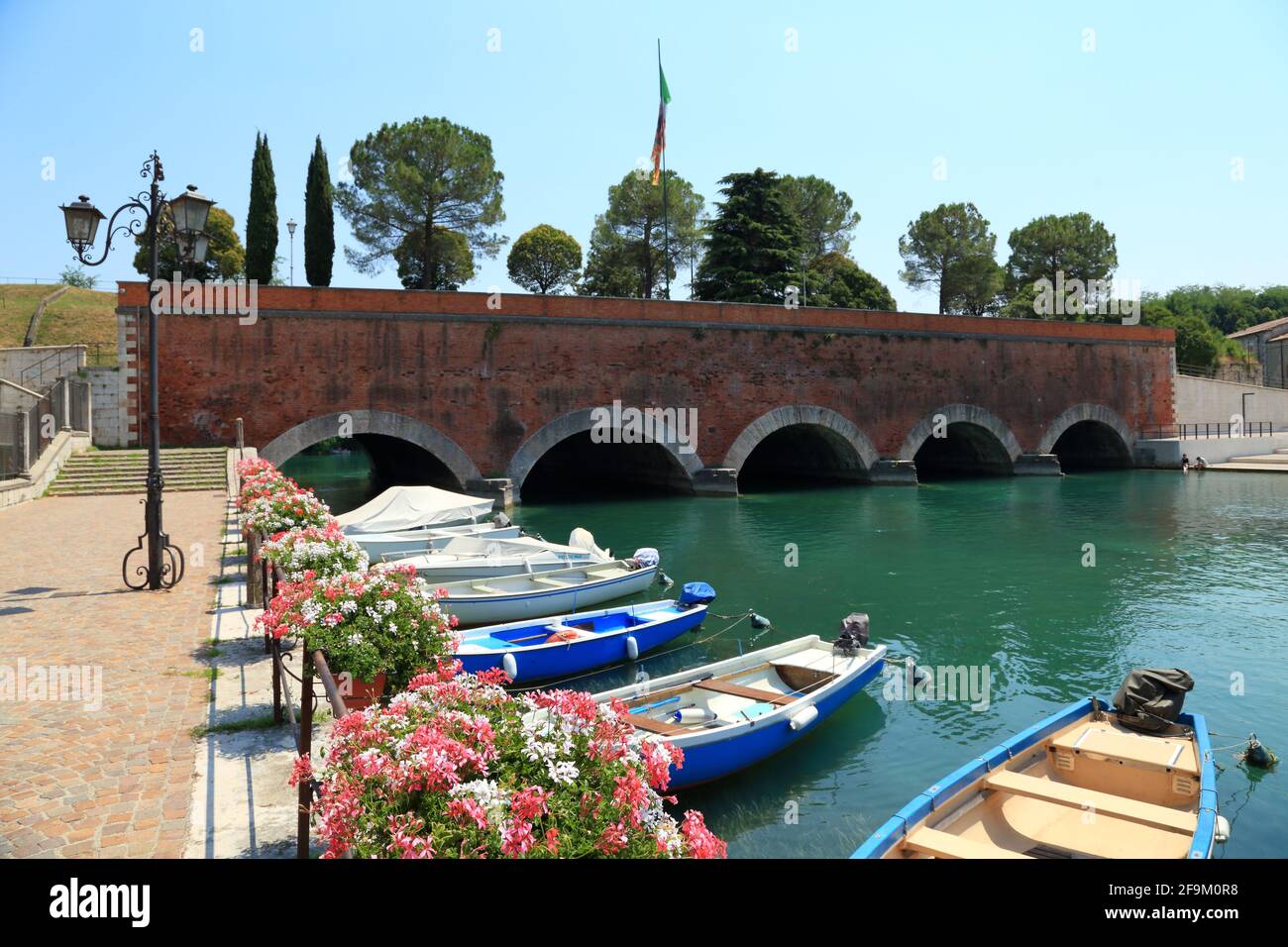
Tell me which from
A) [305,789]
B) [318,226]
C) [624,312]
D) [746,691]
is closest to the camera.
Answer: [305,789]

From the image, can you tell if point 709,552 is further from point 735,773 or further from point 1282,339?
point 1282,339

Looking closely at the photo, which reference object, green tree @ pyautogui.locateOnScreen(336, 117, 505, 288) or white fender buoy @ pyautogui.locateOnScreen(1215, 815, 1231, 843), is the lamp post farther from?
green tree @ pyautogui.locateOnScreen(336, 117, 505, 288)

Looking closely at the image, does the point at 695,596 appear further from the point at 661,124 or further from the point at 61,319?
the point at 61,319

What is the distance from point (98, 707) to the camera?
6.73 metres

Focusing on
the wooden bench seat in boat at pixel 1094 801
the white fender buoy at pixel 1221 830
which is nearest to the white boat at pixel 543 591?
the wooden bench seat in boat at pixel 1094 801

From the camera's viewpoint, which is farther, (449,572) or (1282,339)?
(1282,339)

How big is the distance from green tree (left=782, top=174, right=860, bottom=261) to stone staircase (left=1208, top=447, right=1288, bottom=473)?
27240 millimetres

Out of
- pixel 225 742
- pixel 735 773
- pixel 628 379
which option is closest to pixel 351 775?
pixel 225 742

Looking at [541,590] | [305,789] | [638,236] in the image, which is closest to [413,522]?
[541,590]

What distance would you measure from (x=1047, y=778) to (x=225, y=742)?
6.18m

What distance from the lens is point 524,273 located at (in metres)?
50.4

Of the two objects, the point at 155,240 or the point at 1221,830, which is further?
the point at 155,240

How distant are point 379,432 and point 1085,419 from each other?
29998 mm

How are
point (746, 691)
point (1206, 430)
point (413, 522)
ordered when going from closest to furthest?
point (746, 691), point (413, 522), point (1206, 430)
